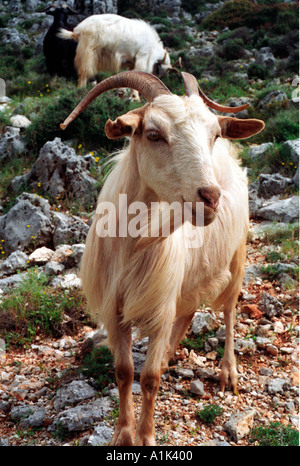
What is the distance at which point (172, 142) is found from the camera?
8.14ft

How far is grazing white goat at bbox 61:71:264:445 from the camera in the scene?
2.47 metres

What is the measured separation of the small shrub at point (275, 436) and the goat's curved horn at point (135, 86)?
247cm

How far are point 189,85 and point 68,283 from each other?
8.97ft

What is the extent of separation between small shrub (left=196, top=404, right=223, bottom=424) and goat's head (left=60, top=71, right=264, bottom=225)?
1795 millimetres

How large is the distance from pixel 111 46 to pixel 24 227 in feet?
22.8

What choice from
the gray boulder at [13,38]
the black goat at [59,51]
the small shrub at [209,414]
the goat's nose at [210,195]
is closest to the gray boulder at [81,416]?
the small shrub at [209,414]

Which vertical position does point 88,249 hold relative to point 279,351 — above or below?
above

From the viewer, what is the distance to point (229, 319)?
423cm

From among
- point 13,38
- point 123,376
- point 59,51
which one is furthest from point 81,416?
point 13,38

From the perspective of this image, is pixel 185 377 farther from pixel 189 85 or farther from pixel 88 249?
pixel 189 85

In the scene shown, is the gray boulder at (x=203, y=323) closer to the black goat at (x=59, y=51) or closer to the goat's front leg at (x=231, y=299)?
the goat's front leg at (x=231, y=299)

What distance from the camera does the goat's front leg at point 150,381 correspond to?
3.03 metres

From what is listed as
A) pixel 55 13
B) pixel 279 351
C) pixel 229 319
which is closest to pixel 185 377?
pixel 229 319
